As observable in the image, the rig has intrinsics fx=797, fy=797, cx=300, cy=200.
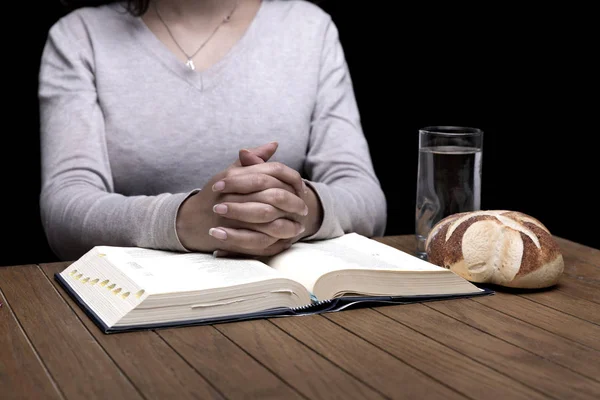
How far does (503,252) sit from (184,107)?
787 mm

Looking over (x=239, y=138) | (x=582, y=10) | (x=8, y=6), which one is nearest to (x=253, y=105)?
(x=239, y=138)

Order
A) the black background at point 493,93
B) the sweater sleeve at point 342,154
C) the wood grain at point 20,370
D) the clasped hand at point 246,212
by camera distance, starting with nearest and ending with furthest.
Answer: the wood grain at point 20,370 < the clasped hand at point 246,212 < the sweater sleeve at point 342,154 < the black background at point 493,93

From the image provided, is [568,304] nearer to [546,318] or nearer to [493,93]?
[546,318]

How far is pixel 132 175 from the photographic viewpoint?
1.58 metres

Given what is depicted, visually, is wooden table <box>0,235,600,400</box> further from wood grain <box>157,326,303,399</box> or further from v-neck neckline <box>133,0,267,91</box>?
v-neck neckline <box>133,0,267,91</box>

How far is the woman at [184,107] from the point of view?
1.43 meters

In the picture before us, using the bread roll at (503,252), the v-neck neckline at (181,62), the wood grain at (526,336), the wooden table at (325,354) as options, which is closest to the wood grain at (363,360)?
the wooden table at (325,354)

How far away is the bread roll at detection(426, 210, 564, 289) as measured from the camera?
1.02m

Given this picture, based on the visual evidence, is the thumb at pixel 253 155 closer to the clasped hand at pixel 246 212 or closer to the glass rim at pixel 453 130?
the clasped hand at pixel 246 212

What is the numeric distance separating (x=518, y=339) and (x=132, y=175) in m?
0.94

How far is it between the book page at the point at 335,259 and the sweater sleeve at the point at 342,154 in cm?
15

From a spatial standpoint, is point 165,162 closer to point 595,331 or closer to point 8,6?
point 8,6

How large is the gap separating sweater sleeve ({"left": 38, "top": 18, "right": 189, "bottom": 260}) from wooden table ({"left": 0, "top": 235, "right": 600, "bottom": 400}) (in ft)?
0.74

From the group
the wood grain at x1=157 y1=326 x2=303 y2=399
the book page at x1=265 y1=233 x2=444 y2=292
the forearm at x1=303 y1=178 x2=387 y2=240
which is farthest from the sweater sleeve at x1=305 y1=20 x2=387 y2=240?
the wood grain at x1=157 y1=326 x2=303 y2=399
